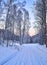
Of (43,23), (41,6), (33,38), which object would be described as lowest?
(33,38)

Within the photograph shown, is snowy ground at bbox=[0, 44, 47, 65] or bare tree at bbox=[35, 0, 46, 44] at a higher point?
bare tree at bbox=[35, 0, 46, 44]

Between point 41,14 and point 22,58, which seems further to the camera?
point 41,14

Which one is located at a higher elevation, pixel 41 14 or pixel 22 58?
pixel 41 14

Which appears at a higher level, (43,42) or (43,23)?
(43,23)

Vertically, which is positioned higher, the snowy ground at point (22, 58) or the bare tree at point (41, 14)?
the bare tree at point (41, 14)

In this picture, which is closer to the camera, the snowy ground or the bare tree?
the snowy ground

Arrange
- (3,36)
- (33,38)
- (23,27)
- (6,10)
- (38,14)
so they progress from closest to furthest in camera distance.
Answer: (6,10)
(38,14)
(3,36)
(23,27)
(33,38)

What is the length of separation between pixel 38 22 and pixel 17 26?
11229 mm

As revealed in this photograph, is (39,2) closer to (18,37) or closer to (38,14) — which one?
(38,14)

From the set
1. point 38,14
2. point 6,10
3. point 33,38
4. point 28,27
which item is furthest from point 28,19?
point 6,10

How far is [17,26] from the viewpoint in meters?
55.1

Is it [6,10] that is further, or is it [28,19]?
[28,19]

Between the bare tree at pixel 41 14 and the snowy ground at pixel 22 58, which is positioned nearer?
the snowy ground at pixel 22 58

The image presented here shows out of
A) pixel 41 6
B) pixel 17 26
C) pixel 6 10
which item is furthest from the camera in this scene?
pixel 17 26
